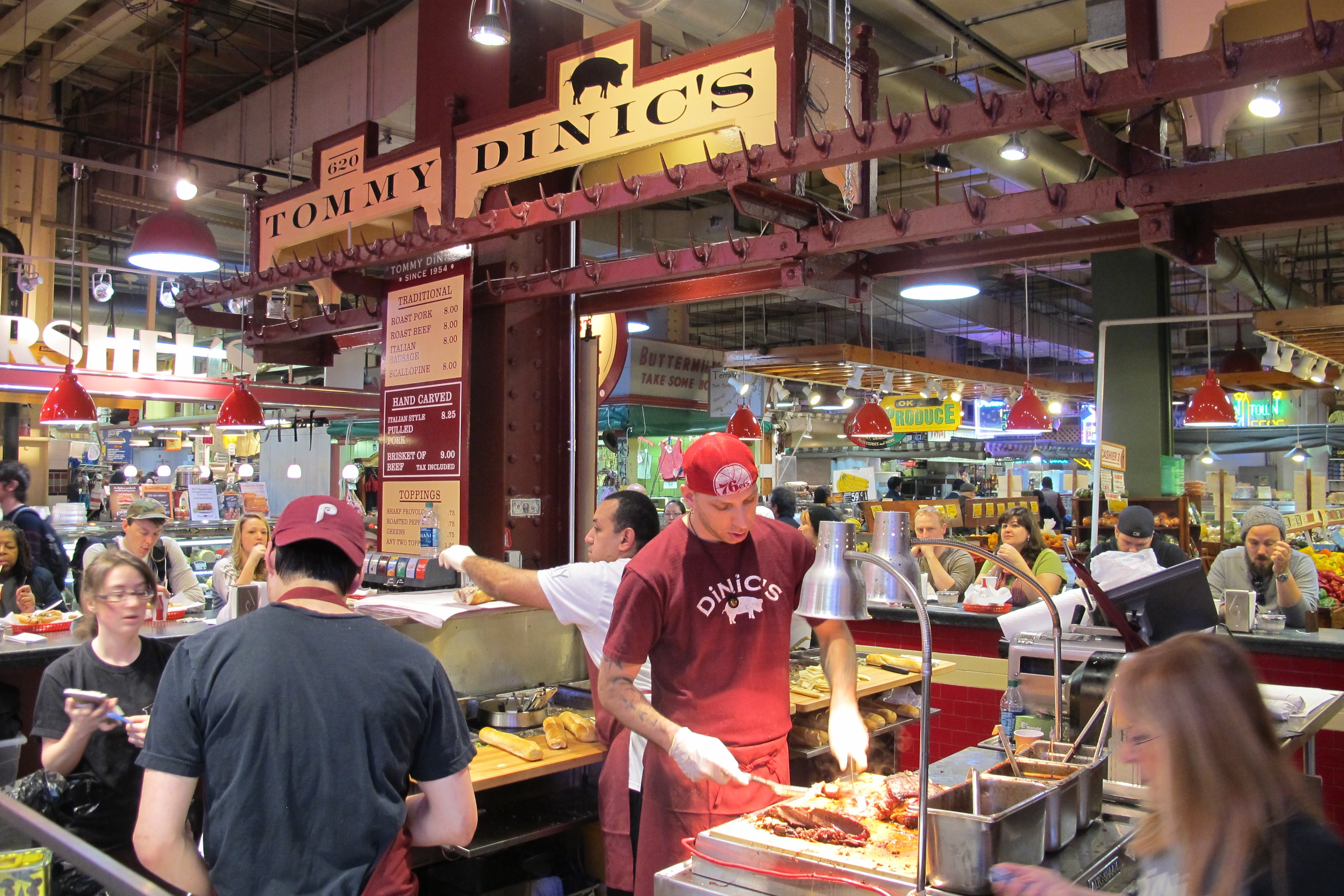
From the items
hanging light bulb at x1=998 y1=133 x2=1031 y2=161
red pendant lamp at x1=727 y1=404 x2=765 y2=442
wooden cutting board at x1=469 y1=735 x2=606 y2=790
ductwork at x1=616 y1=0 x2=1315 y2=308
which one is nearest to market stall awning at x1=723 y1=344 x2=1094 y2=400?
red pendant lamp at x1=727 y1=404 x2=765 y2=442

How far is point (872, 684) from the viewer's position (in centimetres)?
530

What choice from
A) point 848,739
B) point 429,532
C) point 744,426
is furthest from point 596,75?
point 744,426

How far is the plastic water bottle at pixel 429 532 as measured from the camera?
5805 millimetres

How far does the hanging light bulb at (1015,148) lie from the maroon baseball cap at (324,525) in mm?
6863

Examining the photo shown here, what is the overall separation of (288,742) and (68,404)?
298 inches

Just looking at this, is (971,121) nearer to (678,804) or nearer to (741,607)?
(741,607)

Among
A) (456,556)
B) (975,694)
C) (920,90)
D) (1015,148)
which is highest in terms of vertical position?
(920,90)

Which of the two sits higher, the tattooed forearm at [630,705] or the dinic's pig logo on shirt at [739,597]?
the dinic's pig logo on shirt at [739,597]

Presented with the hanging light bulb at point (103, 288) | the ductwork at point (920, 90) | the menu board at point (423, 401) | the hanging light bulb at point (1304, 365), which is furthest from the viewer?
the hanging light bulb at point (1304, 365)

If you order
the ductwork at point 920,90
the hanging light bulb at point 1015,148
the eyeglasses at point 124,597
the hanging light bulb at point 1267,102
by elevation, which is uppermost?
the ductwork at point 920,90

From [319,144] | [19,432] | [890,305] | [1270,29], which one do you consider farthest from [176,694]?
[890,305]

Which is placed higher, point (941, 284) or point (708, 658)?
point (941, 284)

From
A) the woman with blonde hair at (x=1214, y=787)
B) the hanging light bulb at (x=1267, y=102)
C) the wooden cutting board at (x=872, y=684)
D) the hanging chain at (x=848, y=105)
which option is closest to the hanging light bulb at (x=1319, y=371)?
the hanging light bulb at (x=1267, y=102)

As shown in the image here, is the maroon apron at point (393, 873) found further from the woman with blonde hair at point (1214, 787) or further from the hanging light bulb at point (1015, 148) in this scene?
the hanging light bulb at point (1015, 148)
